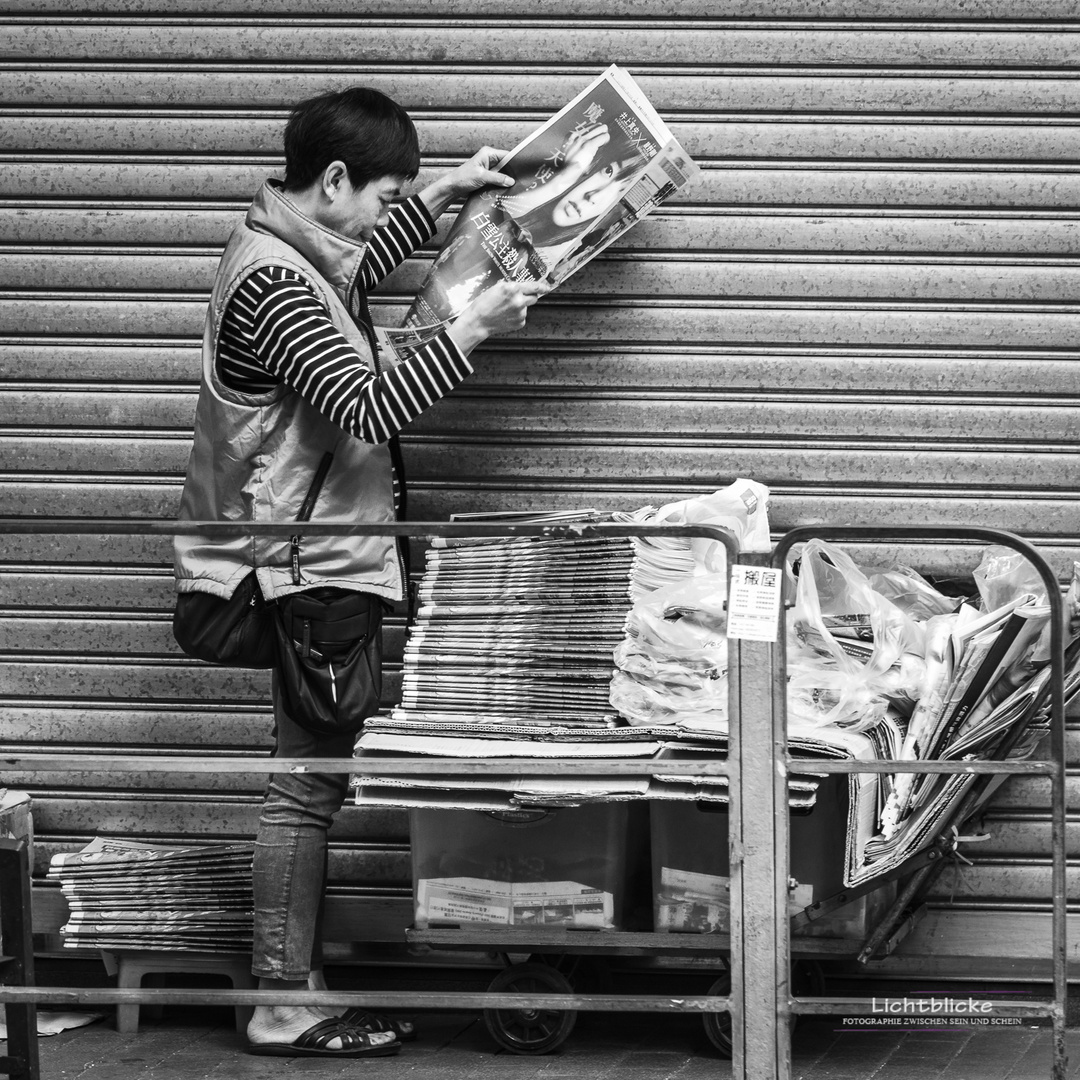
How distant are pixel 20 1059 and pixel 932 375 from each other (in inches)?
127

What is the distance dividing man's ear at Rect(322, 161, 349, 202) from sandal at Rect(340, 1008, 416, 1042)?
2277mm

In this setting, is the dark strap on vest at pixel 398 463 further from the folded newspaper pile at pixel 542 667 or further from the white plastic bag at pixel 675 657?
the white plastic bag at pixel 675 657

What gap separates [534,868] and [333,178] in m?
1.96

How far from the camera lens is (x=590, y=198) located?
4.00 m

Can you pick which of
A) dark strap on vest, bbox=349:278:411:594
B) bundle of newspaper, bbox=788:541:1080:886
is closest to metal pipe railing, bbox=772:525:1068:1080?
bundle of newspaper, bbox=788:541:1080:886

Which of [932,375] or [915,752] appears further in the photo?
[932,375]

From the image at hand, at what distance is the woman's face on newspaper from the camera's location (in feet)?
13.1

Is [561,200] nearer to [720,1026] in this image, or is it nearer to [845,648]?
[845,648]

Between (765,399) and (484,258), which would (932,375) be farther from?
(484,258)

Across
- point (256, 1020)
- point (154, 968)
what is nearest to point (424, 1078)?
point (256, 1020)

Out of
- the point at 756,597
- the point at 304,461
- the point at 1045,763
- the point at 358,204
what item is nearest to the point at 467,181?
the point at 358,204

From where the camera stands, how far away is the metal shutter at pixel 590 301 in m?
4.27

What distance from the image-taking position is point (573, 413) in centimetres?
437

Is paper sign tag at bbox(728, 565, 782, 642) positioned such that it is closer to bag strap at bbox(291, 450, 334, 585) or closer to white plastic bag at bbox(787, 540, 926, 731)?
white plastic bag at bbox(787, 540, 926, 731)
